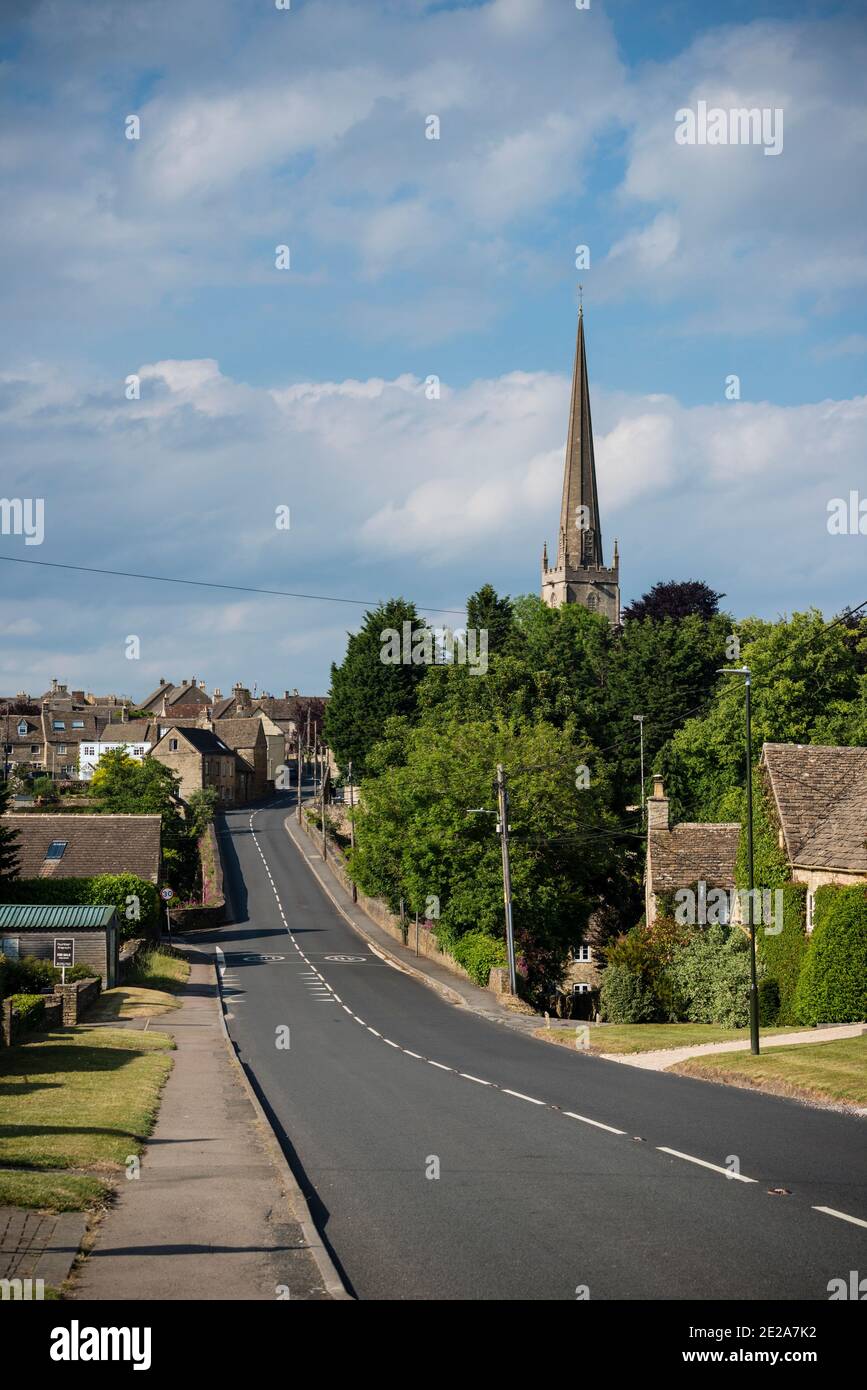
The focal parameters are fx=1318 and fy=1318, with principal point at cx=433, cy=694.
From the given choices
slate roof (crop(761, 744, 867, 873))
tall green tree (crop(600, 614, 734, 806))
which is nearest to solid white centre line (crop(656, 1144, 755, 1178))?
slate roof (crop(761, 744, 867, 873))

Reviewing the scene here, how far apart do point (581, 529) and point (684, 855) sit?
12219 centimetres

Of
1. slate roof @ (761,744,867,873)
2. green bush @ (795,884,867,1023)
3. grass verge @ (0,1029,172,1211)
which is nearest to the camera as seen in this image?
grass verge @ (0,1029,172,1211)

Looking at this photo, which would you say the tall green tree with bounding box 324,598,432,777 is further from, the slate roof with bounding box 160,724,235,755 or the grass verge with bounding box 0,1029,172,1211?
the grass verge with bounding box 0,1029,172,1211

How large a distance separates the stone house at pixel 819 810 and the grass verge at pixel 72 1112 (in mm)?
19606

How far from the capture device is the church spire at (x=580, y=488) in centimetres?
16862

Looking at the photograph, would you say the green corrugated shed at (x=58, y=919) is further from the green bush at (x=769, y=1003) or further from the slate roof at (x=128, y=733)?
the slate roof at (x=128, y=733)

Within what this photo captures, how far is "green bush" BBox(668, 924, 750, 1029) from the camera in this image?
42438 millimetres

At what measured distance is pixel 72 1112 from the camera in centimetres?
1856

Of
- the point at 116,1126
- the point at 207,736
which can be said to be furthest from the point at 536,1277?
the point at 207,736

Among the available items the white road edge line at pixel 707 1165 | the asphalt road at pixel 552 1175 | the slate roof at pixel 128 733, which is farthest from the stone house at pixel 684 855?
the slate roof at pixel 128 733

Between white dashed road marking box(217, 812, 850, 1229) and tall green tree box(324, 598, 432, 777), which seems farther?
tall green tree box(324, 598, 432, 777)

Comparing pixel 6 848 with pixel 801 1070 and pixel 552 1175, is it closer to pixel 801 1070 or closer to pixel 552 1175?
pixel 801 1070

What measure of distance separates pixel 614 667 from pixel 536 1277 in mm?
82990

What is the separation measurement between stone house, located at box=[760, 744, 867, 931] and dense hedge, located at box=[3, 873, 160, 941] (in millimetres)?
31206
